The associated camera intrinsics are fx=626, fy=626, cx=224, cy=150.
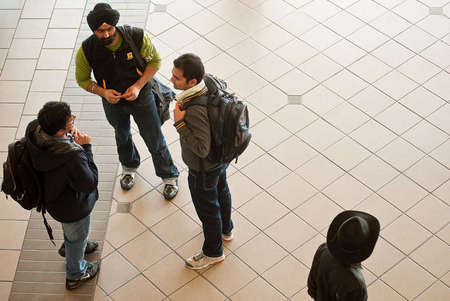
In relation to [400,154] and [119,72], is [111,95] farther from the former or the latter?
[400,154]

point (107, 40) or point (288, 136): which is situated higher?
point (107, 40)

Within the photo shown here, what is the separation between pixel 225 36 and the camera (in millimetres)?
6402

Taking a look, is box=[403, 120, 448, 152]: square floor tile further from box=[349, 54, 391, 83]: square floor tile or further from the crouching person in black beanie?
the crouching person in black beanie

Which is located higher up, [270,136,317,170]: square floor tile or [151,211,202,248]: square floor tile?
[270,136,317,170]: square floor tile

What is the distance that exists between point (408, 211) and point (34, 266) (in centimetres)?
289

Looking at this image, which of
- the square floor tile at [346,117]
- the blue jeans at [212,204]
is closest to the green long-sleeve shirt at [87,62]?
the blue jeans at [212,204]

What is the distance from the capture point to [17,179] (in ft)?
11.9

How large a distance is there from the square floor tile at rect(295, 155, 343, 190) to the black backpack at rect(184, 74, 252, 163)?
4.96ft

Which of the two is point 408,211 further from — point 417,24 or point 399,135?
point 417,24

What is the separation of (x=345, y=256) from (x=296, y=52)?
363 cm

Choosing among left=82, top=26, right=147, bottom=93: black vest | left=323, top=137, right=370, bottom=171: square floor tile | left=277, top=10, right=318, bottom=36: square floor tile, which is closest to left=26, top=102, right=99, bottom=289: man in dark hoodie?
left=82, top=26, right=147, bottom=93: black vest

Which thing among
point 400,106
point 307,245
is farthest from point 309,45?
point 307,245

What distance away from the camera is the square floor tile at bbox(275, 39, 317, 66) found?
242 inches

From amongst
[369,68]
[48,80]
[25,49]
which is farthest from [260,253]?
[25,49]
